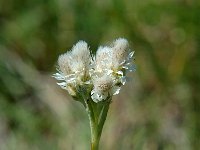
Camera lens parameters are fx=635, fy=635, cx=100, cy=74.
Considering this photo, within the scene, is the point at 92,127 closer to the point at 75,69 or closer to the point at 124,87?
the point at 75,69


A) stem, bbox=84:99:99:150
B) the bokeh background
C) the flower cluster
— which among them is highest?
the bokeh background

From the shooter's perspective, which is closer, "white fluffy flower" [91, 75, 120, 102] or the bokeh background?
"white fluffy flower" [91, 75, 120, 102]

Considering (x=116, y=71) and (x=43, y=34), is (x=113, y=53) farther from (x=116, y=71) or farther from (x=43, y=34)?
(x=43, y=34)

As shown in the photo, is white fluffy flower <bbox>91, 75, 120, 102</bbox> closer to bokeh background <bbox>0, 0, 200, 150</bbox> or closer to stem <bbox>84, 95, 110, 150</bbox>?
stem <bbox>84, 95, 110, 150</bbox>

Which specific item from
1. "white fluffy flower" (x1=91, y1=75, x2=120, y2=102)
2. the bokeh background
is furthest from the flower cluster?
the bokeh background

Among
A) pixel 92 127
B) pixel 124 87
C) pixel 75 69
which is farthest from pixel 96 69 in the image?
pixel 124 87

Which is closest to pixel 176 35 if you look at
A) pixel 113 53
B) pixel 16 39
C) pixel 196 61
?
pixel 196 61
